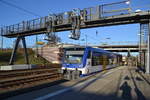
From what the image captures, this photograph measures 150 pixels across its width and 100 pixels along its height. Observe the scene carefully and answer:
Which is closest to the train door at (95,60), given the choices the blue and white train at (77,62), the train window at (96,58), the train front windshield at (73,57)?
the train window at (96,58)

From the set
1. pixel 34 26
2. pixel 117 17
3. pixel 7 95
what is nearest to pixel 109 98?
pixel 7 95

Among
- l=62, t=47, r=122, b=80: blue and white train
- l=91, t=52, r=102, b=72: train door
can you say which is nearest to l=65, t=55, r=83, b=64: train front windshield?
l=62, t=47, r=122, b=80: blue and white train

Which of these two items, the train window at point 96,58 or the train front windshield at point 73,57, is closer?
the train front windshield at point 73,57

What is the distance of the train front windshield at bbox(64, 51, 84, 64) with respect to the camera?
14.3 metres

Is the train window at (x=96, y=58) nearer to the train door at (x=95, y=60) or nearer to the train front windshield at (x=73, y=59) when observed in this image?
the train door at (x=95, y=60)

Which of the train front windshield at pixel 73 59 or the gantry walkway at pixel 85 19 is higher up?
the gantry walkway at pixel 85 19

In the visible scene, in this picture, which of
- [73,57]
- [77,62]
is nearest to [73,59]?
[73,57]

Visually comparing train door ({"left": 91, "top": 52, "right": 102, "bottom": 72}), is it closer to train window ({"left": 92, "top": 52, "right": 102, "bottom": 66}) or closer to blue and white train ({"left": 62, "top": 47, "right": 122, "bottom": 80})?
train window ({"left": 92, "top": 52, "right": 102, "bottom": 66})

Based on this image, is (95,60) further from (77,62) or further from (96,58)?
(77,62)

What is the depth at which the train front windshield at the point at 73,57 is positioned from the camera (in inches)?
564

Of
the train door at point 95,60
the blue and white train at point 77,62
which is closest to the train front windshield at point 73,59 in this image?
the blue and white train at point 77,62

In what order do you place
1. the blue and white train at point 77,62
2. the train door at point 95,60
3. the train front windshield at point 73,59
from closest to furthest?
the blue and white train at point 77,62 → the train front windshield at point 73,59 → the train door at point 95,60

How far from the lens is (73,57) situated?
1467 centimetres

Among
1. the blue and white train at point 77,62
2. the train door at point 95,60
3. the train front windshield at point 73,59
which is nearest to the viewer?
the blue and white train at point 77,62
